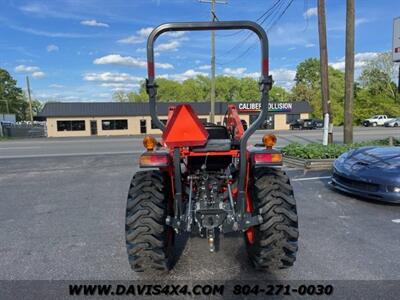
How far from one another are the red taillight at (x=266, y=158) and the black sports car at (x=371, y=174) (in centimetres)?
302

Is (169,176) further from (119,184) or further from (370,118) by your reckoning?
(370,118)

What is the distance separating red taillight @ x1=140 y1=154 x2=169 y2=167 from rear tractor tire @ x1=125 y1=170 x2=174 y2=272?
177 mm

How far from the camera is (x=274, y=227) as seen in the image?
3.07m

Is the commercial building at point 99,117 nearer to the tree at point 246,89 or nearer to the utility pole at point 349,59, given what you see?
the utility pole at point 349,59

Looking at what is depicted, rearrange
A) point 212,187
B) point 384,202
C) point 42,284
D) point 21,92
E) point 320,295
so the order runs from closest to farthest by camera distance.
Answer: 1. point 320,295
2. point 42,284
3. point 212,187
4. point 384,202
5. point 21,92

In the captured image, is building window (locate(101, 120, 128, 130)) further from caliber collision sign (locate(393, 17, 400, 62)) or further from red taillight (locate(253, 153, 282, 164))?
red taillight (locate(253, 153, 282, 164))

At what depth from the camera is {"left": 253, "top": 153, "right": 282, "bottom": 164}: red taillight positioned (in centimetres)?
325

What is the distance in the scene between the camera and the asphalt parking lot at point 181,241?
3355 millimetres

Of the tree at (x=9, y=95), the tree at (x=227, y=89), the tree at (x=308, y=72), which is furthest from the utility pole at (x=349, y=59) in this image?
the tree at (x=9, y=95)

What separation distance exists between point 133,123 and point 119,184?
1315 inches

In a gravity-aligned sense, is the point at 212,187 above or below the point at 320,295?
above

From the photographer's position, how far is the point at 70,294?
2982mm

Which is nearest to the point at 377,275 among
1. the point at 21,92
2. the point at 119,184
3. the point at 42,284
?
the point at 42,284

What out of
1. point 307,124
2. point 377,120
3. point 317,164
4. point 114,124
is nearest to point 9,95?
point 114,124
